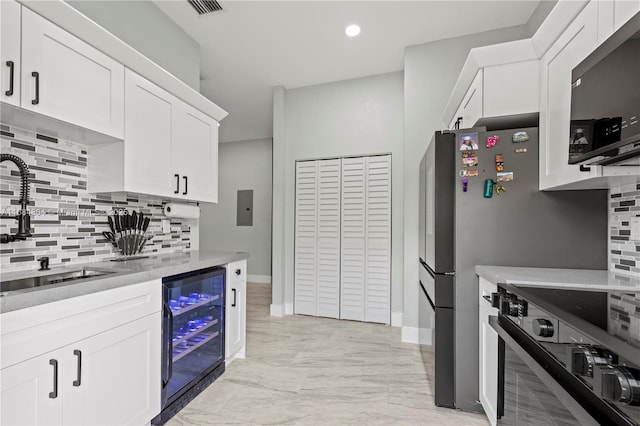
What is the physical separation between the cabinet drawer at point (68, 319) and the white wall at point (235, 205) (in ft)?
14.6

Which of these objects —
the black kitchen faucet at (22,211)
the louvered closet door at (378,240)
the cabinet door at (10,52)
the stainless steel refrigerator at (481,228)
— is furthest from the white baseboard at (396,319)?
the cabinet door at (10,52)

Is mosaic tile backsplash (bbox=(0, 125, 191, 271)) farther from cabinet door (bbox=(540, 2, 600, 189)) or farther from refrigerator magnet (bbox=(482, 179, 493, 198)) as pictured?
cabinet door (bbox=(540, 2, 600, 189))

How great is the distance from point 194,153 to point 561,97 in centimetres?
251

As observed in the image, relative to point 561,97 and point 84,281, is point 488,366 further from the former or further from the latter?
point 84,281

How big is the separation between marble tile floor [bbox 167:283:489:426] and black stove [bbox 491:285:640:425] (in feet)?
3.56

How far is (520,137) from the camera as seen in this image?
68.7 inches

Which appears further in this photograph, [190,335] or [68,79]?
[190,335]

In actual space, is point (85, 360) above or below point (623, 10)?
below

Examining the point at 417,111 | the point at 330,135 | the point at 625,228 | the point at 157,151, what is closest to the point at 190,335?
the point at 157,151

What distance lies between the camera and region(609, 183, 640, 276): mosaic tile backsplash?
150 centimetres

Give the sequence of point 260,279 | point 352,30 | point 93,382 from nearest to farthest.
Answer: point 93,382
point 352,30
point 260,279

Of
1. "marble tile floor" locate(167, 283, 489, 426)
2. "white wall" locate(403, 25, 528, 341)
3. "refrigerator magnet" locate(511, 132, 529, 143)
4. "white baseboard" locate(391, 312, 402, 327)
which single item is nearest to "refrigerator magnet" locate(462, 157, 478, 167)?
"refrigerator magnet" locate(511, 132, 529, 143)

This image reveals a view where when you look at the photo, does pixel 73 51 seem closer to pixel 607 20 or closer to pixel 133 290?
pixel 133 290

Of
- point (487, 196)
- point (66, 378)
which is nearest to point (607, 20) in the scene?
point (487, 196)
